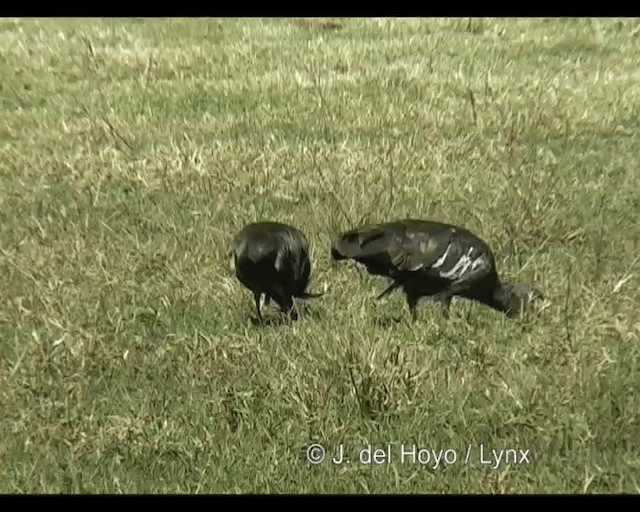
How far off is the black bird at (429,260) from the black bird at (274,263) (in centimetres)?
14

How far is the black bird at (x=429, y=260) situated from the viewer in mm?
2732

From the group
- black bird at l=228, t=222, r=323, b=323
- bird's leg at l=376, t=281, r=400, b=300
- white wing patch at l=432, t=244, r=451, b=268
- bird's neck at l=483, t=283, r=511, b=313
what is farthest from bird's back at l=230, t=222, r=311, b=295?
bird's neck at l=483, t=283, r=511, b=313

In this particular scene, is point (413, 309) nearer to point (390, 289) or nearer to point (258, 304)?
point (390, 289)

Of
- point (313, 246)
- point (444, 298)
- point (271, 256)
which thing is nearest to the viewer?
point (271, 256)

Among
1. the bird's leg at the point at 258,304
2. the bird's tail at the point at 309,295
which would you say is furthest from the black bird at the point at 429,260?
the bird's leg at the point at 258,304

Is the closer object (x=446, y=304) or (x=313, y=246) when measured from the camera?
(x=446, y=304)

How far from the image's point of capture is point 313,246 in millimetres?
2945

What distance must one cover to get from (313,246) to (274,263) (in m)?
0.26

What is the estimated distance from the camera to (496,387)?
2676 millimetres

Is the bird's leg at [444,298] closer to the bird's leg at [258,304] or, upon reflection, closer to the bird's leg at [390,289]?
the bird's leg at [390,289]

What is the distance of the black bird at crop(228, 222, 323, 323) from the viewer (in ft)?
8.91

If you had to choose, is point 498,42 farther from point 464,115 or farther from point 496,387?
point 496,387

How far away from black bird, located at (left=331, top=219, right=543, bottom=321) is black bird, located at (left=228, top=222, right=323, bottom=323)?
0.14 m

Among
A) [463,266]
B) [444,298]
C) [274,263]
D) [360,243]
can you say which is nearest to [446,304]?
[444,298]
